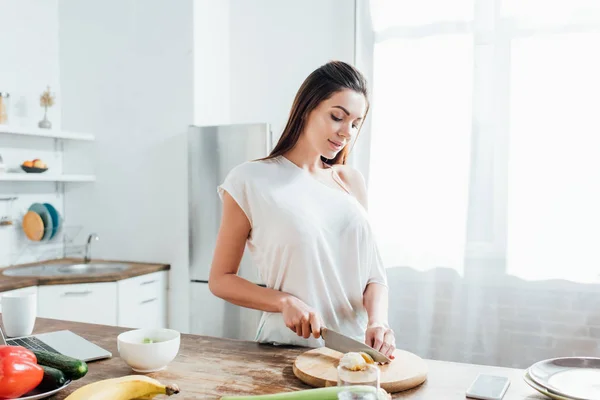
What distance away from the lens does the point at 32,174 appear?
3.21m

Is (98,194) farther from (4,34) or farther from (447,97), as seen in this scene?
(447,97)

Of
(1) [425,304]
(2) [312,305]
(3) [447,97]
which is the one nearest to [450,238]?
(1) [425,304]

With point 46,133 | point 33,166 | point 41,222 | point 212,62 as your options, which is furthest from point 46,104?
point 212,62

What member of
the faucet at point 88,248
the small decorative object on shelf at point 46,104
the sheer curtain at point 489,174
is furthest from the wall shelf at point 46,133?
the sheer curtain at point 489,174

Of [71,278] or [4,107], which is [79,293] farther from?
[4,107]

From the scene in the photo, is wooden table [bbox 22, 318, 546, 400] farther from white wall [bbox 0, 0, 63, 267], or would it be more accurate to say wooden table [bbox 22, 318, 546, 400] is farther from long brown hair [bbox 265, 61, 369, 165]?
white wall [bbox 0, 0, 63, 267]

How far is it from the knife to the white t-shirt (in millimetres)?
269

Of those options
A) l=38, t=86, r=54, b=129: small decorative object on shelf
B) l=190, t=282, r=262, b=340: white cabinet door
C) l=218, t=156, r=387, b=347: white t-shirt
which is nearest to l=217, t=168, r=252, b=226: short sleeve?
l=218, t=156, r=387, b=347: white t-shirt

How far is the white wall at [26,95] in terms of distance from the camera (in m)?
3.30

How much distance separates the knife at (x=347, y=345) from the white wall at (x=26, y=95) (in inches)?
102

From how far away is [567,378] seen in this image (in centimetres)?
121

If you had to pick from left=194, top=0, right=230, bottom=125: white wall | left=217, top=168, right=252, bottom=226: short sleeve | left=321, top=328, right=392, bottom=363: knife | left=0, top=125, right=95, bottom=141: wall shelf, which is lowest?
left=321, top=328, right=392, bottom=363: knife

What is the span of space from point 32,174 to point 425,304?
229 centimetres

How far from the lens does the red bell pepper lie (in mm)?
1074
